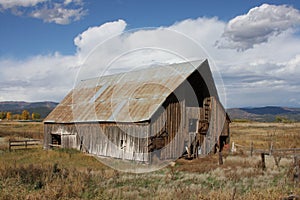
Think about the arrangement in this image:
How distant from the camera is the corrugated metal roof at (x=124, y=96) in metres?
23.2

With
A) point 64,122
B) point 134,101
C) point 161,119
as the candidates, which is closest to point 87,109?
point 64,122

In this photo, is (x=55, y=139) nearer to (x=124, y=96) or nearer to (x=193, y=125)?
(x=124, y=96)

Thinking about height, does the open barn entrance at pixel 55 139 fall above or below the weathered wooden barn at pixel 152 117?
below

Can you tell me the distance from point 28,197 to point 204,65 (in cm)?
1785

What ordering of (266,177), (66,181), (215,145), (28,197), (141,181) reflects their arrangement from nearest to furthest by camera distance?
(28,197), (66,181), (141,181), (266,177), (215,145)

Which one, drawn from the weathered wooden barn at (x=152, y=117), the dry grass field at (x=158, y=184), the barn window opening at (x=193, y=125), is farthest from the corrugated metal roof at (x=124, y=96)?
the dry grass field at (x=158, y=184)

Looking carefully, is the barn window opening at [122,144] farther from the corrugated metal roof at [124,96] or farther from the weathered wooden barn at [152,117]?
the corrugated metal roof at [124,96]

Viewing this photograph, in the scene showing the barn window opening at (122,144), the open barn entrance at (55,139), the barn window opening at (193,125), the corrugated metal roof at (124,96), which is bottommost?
the open barn entrance at (55,139)

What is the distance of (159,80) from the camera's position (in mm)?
25438

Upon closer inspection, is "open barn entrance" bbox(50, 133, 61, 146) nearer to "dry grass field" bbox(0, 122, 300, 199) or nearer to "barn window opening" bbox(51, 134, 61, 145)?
"barn window opening" bbox(51, 134, 61, 145)

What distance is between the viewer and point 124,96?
2645 centimetres

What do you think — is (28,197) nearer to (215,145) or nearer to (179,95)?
(179,95)

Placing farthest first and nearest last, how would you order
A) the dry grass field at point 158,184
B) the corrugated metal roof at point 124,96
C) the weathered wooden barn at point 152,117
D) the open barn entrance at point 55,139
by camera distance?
the open barn entrance at point 55,139, the corrugated metal roof at point 124,96, the weathered wooden barn at point 152,117, the dry grass field at point 158,184

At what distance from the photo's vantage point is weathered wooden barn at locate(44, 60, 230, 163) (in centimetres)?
2262
